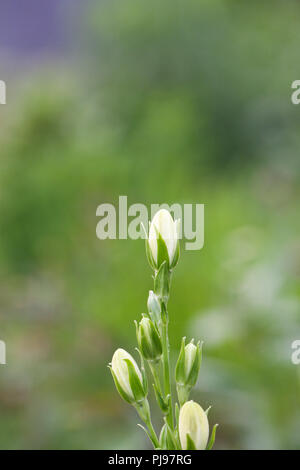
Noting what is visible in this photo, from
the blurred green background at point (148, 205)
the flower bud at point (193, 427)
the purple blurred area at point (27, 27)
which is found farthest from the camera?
the purple blurred area at point (27, 27)

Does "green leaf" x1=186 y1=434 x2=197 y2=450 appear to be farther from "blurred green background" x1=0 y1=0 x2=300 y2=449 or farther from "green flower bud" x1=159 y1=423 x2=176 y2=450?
"blurred green background" x1=0 y1=0 x2=300 y2=449

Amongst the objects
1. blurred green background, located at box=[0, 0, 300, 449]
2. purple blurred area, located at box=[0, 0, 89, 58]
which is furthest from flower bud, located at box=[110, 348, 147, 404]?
purple blurred area, located at box=[0, 0, 89, 58]

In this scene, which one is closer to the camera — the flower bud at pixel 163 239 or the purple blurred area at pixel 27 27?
the flower bud at pixel 163 239

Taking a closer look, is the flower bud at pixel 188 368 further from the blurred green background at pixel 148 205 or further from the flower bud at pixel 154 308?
the blurred green background at pixel 148 205

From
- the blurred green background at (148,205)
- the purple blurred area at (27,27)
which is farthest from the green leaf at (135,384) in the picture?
the purple blurred area at (27,27)

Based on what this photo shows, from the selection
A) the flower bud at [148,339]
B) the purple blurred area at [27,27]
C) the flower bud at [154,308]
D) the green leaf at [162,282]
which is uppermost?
the purple blurred area at [27,27]

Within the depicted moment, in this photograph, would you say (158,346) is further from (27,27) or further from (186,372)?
(27,27)

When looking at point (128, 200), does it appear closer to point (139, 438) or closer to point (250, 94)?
point (139, 438)
